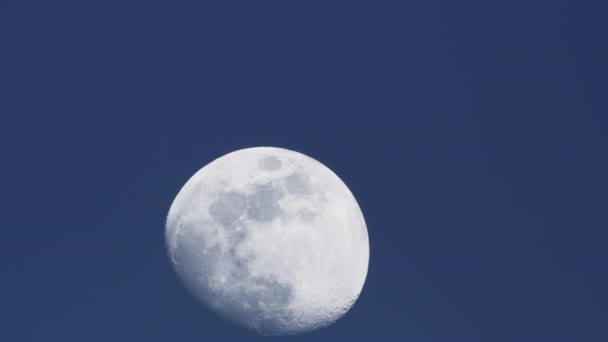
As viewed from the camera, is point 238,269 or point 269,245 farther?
point 238,269

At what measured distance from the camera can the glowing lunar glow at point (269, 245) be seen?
20.1 meters

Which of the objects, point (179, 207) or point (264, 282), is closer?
point (264, 282)

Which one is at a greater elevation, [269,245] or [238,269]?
[269,245]

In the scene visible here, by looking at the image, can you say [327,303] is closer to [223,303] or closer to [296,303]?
[296,303]

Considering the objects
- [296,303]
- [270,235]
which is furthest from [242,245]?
[296,303]

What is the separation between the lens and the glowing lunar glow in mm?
20062

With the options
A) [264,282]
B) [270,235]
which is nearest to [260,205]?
[270,235]

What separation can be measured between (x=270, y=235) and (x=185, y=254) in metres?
2.85

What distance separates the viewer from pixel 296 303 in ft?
67.2

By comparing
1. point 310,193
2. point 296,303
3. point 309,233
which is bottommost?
point 296,303

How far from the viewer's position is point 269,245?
1989 cm

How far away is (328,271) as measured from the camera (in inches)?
808

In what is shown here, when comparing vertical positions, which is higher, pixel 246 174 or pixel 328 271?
pixel 246 174

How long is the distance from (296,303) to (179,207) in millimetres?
4688
